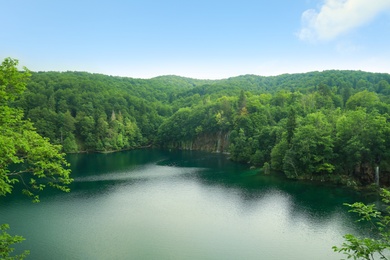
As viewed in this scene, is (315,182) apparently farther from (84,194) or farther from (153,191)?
(84,194)

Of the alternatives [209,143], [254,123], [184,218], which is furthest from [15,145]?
[209,143]

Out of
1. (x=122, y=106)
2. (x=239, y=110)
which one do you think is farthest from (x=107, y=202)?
(x=122, y=106)

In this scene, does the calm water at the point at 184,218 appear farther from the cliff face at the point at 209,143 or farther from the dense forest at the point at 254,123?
the cliff face at the point at 209,143

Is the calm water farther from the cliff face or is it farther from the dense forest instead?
the cliff face

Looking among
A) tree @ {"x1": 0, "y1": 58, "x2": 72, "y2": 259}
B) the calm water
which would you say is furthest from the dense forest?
tree @ {"x1": 0, "y1": 58, "x2": 72, "y2": 259}

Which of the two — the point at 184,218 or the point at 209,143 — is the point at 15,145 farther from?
the point at 209,143

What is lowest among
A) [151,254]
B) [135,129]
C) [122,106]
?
[151,254]
